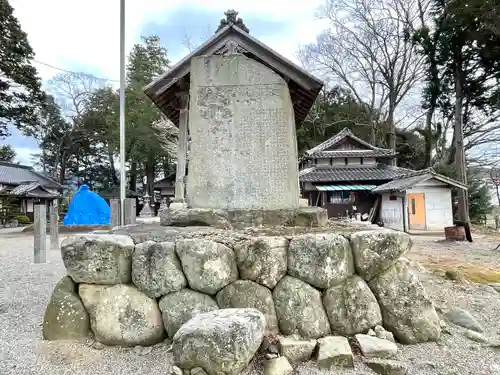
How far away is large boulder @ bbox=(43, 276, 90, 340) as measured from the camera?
A: 11.6ft

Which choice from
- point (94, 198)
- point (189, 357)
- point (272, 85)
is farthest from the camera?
point (94, 198)

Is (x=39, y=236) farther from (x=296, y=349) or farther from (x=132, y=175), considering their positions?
(x=132, y=175)

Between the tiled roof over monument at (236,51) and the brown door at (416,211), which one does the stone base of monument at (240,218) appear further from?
the brown door at (416,211)

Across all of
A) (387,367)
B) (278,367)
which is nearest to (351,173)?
(387,367)

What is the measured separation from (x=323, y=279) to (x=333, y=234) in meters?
0.51

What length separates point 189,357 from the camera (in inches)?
109

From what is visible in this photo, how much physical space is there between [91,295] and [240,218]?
2237 millimetres

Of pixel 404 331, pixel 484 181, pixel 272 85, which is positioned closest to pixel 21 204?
pixel 272 85

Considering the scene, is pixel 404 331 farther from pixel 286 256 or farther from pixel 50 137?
pixel 50 137

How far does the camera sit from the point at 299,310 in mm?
3523

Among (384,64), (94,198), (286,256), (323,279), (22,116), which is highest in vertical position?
(384,64)

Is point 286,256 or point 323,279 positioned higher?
point 286,256

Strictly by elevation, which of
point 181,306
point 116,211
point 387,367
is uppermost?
point 116,211

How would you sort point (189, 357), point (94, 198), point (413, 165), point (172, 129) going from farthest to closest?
point (413, 165) < point (172, 129) < point (94, 198) < point (189, 357)
